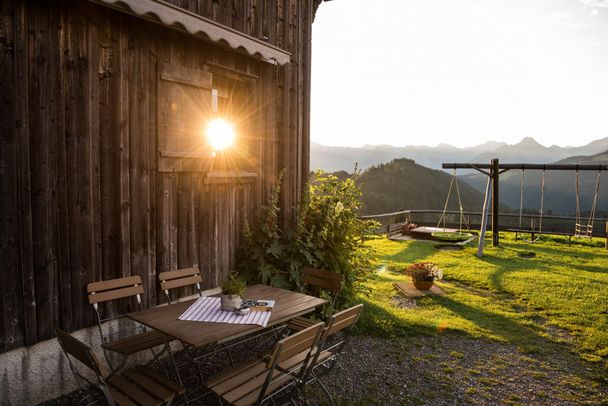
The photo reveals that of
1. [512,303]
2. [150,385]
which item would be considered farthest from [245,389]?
[512,303]

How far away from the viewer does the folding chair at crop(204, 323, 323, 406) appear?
8.21ft

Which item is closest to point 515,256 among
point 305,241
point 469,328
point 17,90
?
point 469,328

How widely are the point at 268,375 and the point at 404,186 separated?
38.4 m

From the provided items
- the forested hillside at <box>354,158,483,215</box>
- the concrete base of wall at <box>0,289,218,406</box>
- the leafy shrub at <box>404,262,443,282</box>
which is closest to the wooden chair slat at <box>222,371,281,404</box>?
the concrete base of wall at <box>0,289,218,406</box>

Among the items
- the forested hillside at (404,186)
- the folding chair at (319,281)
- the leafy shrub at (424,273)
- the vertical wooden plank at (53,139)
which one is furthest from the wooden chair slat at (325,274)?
the forested hillside at (404,186)

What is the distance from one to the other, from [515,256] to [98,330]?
1125cm

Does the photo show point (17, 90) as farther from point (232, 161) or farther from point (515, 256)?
point (515, 256)

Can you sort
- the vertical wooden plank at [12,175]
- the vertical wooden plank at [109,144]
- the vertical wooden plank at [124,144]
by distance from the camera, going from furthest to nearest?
the vertical wooden plank at [124,144]
the vertical wooden plank at [109,144]
the vertical wooden plank at [12,175]

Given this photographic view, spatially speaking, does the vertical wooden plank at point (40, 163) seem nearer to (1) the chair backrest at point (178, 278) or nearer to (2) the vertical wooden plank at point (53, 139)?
(2) the vertical wooden plank at point (53, 139)

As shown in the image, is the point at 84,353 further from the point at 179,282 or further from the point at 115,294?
the point at 179,282

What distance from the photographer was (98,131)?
3.79 meters

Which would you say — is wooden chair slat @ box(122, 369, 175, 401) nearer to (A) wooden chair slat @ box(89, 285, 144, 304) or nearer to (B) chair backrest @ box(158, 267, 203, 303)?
(A) wooden chair slat @ box(89, 285, 144, 304)

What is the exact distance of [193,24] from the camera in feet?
13.7

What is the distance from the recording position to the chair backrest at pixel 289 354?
246 cm
